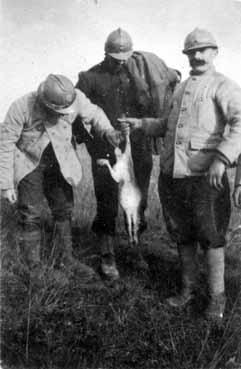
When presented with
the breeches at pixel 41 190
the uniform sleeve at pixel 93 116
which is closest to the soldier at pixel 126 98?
the uniform sleeve at pixel 93 116

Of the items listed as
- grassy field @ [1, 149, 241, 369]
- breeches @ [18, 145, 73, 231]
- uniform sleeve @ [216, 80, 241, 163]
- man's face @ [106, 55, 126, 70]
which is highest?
man's face @ [106, 55, 126, 70]

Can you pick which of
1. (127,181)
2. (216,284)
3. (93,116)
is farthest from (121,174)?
(216,284)

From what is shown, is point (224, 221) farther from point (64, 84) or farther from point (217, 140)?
point (64, 84)

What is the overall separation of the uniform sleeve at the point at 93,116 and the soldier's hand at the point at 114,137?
0.06 metres

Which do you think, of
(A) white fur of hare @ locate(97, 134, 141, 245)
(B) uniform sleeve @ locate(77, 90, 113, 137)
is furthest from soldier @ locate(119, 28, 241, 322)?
(B) uniform sleeve @ locate(77, 90, 113, 137)

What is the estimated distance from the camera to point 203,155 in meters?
3.90

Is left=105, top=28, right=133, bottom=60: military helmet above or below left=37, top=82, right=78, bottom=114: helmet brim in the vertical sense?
above

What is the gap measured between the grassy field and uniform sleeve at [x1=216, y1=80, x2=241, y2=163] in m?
1.23

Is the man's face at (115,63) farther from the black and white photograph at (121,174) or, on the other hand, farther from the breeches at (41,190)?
the breeches at (41,190)

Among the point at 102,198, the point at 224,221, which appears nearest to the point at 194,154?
the point at 224,221

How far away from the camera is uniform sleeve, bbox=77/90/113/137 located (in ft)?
14.7

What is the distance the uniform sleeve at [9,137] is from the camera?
425cm

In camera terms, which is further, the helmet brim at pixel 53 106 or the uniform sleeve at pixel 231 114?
the helmet brim at pixel 53 106

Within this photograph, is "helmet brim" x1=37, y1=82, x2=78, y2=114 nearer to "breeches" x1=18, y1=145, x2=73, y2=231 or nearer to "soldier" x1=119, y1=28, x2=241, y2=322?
"breeches" x1=18, y1=145, x2=73, y2=231
